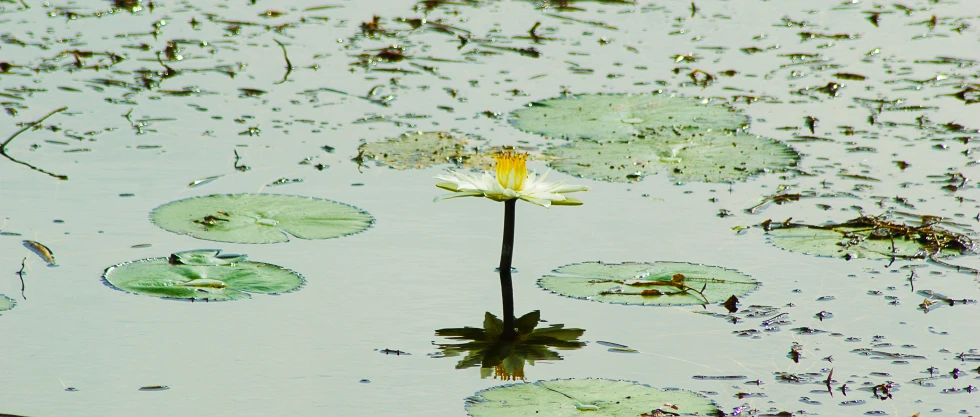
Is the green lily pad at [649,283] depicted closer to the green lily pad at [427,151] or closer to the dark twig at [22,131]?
the green lily pad at [427,151]

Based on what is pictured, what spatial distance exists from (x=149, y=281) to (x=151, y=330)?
365 millimetres

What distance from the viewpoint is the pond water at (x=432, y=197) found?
343 centimetres

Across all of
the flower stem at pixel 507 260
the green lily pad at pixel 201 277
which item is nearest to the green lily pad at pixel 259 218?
the green lily pad at pixel 201 277

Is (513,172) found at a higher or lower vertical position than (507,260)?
higher

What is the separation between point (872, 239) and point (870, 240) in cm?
1

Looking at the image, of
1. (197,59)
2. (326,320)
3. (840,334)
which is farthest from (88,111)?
(840,334)

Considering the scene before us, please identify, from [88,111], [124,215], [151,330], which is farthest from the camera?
[88,111]

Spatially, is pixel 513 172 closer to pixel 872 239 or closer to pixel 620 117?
pixel 872 239

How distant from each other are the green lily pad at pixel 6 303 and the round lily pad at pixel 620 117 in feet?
9.43

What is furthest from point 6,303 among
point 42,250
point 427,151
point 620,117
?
point 620,117

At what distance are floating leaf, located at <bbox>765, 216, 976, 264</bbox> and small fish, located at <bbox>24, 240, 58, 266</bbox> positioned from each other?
265 centimetres

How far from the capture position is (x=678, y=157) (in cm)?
571

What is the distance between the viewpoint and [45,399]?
3201mm

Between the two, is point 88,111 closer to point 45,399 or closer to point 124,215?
point 124,215
